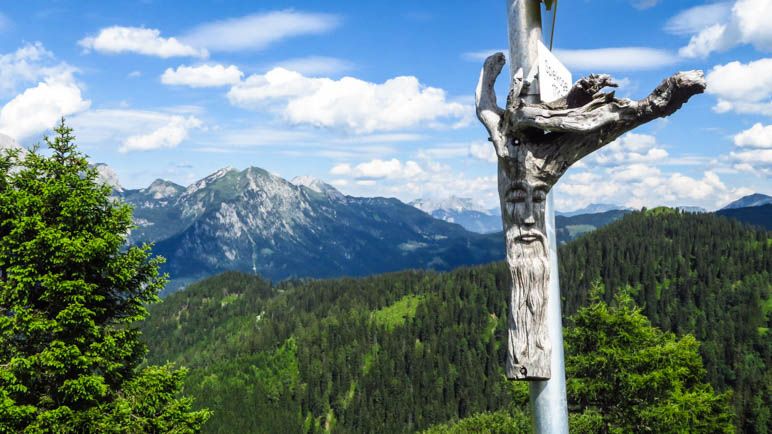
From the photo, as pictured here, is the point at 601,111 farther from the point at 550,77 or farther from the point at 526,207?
the point at 526,207

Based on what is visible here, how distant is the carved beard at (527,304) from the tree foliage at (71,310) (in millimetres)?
15116

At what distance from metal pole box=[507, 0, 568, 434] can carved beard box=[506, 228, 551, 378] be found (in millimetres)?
74

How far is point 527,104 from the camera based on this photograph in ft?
15.0

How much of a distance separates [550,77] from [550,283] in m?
1.74

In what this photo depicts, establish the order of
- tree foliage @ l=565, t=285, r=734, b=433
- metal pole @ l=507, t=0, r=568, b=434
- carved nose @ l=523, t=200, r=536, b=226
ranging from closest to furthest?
1. metal pole @ l=507, t=0, r=568, b=434
2. carved nose @ l=523, t=200, r=536, b=226
3. tree foliage @ l=565, t=285, r=734, b=433

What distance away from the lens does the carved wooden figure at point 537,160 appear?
4.43 meters

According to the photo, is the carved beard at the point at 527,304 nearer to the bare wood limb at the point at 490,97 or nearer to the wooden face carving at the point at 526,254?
the wooden face carving at the point at 526,254

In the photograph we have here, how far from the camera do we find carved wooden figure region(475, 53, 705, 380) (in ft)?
14.5

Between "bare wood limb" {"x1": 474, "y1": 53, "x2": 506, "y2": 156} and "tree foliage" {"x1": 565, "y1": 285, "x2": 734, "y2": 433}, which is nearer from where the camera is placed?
"bare wood limb" {"x1": 474, "y1": 53, "x2": 506, "y2": 156}

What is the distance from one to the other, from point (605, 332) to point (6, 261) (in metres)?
22.2

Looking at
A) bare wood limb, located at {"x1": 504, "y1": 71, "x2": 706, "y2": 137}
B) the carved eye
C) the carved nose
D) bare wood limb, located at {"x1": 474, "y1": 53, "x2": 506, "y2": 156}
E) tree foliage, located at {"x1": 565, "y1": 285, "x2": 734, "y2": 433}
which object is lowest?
tree foliage, located at {"x1": 565, "y1": 285, "x2": 734, "y2": 433}

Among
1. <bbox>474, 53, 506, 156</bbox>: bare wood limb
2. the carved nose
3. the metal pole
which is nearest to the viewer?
the metal pole

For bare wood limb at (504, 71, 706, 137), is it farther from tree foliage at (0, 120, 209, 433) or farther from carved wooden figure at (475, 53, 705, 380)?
tree foliage at (0, 120, 209, 433)

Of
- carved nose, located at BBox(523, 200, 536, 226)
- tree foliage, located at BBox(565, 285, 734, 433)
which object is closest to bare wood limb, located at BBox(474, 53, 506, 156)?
carved nose, located at BBox(523, 200, 536, 226)
